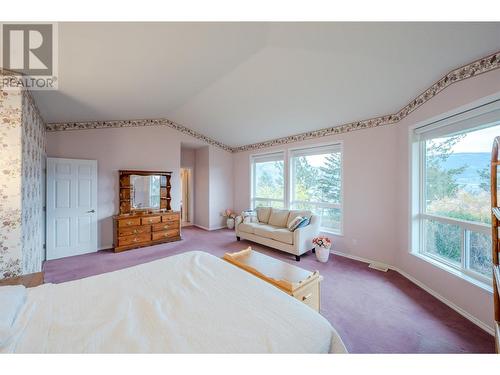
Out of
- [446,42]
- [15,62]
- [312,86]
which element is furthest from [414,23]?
[15,62]

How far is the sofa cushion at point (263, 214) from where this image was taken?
4648 millimetres

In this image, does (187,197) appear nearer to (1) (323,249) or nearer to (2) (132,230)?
(2) (132,230)

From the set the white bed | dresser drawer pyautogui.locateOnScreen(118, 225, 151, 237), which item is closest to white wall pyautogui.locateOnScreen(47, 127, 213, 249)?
dresser drawer pyautogui.locateOnScreen(118, 225, 151, 237)

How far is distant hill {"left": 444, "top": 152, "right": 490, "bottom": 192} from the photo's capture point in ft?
6.88

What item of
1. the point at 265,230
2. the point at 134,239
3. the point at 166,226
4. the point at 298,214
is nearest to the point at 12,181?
the point at 134,239

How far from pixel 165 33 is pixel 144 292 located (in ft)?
6.95

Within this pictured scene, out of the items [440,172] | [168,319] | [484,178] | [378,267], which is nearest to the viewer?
[168,319]

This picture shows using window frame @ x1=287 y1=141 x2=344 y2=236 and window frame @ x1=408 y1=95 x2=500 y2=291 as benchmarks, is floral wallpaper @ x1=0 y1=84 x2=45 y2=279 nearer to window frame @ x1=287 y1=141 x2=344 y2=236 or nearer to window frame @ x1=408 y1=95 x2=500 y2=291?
window frame @ x1=287 y1=141 x2=344 y2=236

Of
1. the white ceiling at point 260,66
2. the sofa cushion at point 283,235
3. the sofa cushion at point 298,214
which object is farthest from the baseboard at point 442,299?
the white ceiling at point 260,66

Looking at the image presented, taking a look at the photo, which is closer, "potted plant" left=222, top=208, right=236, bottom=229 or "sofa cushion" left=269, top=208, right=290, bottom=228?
"sofa cushion" left=269, top=208, right=290, bottom=228

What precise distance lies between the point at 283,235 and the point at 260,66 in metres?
2.68

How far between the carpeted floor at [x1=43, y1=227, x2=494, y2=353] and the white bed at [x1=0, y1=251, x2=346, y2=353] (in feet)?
3.62

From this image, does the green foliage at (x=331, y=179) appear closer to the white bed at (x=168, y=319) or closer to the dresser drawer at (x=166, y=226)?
the white bed at (x=168, y=319)

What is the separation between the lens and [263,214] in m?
4.72
